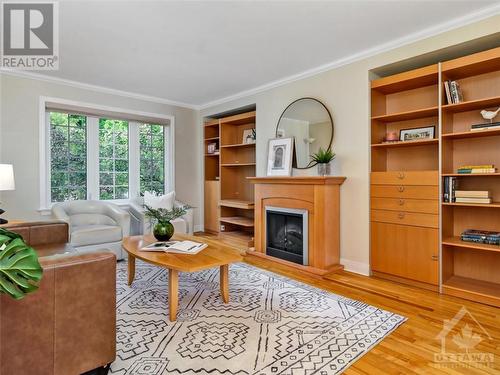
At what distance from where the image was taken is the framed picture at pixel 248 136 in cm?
505

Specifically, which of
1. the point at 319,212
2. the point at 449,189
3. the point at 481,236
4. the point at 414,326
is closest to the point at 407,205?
the point at 449,189

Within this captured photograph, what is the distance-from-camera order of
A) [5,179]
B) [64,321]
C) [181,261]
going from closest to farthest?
1. [64,321]
2. [181,261]
3. [5,179]

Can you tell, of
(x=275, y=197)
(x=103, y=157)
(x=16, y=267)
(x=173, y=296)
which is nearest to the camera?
(x=16, y=267)

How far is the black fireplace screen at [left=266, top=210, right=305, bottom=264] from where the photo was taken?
12.0 feet

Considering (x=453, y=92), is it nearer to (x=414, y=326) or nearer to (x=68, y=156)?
(x=414, y=326)

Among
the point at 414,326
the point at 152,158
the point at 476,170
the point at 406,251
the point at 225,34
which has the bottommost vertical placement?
the point at 414,326

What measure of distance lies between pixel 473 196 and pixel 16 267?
3240 mm

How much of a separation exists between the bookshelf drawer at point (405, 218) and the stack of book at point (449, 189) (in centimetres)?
19

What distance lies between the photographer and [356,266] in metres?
3.44

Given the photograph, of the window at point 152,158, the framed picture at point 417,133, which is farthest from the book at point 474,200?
the window at point 152,158

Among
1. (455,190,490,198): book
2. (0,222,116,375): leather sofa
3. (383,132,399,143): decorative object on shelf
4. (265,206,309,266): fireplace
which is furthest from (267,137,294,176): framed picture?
(0,222,116,375): leather sofa

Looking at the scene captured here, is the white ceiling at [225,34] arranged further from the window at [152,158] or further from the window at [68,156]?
the window at [152,158]

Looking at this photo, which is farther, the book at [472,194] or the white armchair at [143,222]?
the white armchair at [143,222]

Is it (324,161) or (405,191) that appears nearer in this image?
(405,191)
